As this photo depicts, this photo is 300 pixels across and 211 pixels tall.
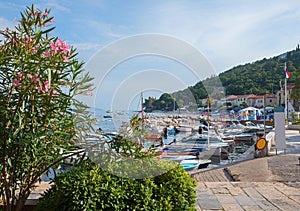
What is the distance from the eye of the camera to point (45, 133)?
2369mm

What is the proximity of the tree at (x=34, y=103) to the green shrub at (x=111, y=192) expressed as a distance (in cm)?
22

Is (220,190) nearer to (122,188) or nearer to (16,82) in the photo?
(122,188)

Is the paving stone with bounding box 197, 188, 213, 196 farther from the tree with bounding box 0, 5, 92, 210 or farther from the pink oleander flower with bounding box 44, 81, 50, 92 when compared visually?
the pink oleander flower with bounding box 44, 81, 50, 92

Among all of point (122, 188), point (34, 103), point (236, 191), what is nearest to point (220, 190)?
point (236, 191)

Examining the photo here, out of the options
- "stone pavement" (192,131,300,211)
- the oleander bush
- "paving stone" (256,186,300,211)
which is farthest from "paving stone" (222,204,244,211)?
the oleander bush

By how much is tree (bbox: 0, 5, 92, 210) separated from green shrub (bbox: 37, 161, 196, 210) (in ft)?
0.73

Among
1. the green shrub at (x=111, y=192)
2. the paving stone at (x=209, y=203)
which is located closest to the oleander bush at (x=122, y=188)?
the green shrub at (x=111, y=192)

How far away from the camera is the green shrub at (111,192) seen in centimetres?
229

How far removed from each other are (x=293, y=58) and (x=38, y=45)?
185ft

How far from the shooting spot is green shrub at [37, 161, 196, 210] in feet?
7.50

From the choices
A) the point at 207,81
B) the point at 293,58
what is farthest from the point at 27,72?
the point at 293,58

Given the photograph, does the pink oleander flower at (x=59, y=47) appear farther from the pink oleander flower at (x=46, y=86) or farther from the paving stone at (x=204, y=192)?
the paving stone at (x=204, y=192)

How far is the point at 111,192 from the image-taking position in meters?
2.32

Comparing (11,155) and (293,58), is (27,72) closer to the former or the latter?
(11,155)
